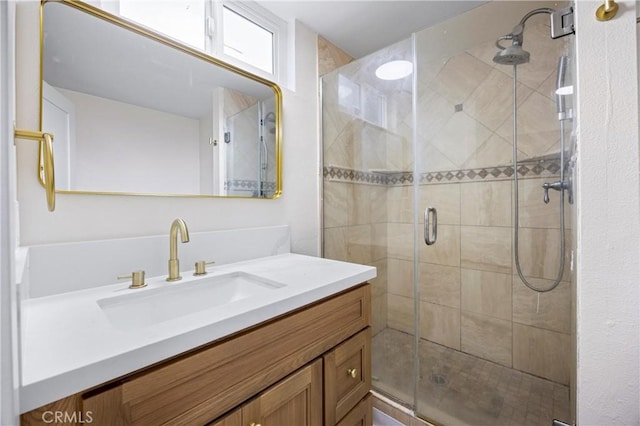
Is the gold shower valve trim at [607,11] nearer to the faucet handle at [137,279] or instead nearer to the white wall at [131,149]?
the white wall at [131,149]

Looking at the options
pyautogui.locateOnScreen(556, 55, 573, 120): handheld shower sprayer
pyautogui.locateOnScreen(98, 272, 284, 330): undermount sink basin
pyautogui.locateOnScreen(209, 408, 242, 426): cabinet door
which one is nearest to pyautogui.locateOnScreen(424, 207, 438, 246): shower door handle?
pyautogui.locateOnScreen(556, 55, 573, 120): handheld shower sprayer

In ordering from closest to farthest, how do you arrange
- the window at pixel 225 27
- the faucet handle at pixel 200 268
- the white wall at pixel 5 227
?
the white wall at pixel 5 227 < the faucet handle at pixel 200 268 < the window at pixel 225 27

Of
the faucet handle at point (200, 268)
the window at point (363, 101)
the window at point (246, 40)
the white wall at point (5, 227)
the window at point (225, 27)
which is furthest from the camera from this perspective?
the window at point (363, 101)

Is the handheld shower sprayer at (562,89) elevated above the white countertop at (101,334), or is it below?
above

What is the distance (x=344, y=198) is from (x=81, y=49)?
1.42 m

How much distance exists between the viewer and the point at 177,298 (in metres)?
0.92

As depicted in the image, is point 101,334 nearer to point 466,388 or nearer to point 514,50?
point 466,388

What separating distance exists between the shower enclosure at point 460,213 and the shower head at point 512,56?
0.03 m

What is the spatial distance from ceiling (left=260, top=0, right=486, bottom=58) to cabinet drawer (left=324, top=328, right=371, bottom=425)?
1.63 metres

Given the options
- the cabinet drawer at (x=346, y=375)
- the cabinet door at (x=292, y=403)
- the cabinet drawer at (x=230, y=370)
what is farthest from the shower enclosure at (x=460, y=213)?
the cabinet drawer at (x=230, y=370)

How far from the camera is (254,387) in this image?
0.66 m

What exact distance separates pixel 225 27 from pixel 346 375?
1628mm

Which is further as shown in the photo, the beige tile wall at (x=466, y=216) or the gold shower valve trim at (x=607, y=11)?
the beige tile wall at (x=466, y=216)

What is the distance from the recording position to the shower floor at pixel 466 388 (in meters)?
1.30
